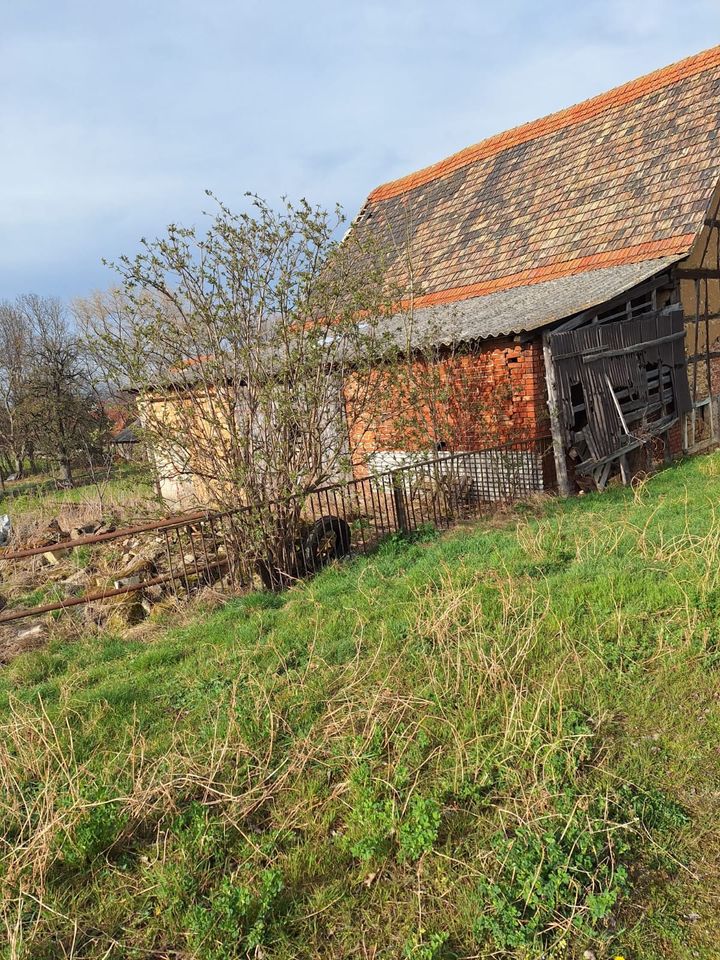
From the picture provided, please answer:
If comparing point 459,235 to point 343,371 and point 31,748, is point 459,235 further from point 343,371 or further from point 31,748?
point 31,748

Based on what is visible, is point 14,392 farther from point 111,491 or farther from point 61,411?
point 111,491

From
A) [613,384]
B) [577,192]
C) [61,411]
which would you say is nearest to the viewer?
[613,384]

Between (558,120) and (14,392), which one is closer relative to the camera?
(558,120)

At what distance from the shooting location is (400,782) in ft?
11.0

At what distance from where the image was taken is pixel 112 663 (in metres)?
5.58

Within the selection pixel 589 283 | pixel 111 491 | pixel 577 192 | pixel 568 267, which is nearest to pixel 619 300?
pixel 589 283

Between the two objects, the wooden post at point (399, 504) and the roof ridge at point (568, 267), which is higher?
the roof ridge at point (568, 267)

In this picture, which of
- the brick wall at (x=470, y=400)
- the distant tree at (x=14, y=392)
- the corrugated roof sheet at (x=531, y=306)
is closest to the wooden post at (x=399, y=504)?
the brick wall at (x=470, y=400)

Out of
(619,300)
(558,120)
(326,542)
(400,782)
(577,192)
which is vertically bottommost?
(400,782)

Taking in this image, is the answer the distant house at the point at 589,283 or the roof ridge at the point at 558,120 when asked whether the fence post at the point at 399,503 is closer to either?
the distant house at the point at 589,283

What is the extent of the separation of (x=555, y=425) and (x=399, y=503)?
117 inches

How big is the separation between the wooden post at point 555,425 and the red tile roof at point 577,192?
3.43m

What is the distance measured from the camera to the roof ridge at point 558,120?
13.1 m

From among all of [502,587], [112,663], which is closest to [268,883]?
[502,587]
